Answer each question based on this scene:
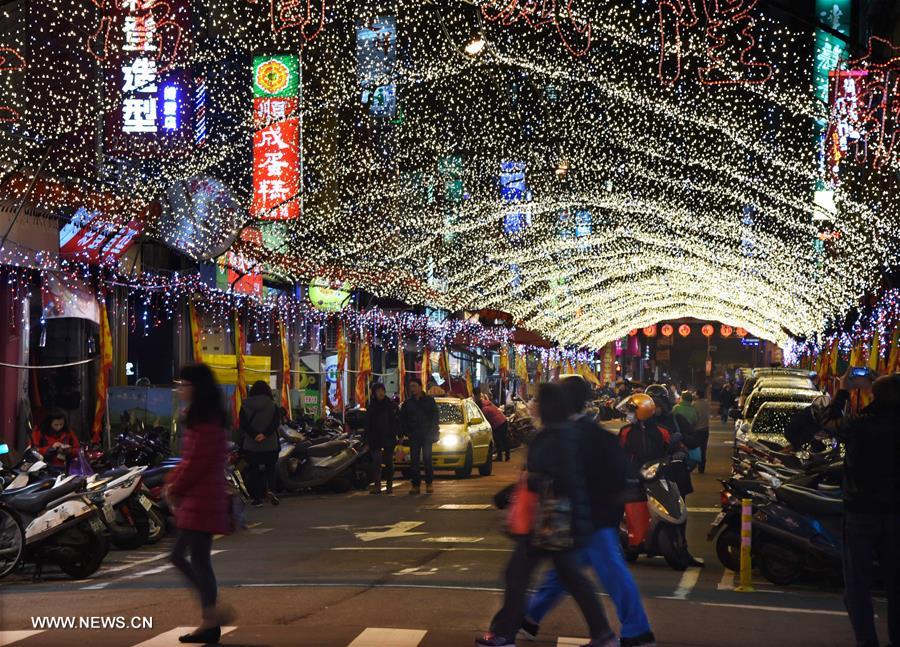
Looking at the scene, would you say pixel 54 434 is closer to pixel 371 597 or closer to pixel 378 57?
pixel 371 597

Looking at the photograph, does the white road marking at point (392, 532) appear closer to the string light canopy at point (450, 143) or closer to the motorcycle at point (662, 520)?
the motorcycle at point (662, 520)

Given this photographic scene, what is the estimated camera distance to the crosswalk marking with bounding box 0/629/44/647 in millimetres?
8055

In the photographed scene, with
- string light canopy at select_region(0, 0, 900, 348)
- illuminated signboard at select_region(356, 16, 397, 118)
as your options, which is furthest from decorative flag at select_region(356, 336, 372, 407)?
illuminated signboard at select_region(356, 16, 397, 118)

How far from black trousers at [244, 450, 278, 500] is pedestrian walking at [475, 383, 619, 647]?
11.6 meters

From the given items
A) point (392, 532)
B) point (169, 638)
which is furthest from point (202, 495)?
point (392, 532)

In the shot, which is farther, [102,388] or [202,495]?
[102,388]

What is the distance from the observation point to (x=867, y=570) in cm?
759

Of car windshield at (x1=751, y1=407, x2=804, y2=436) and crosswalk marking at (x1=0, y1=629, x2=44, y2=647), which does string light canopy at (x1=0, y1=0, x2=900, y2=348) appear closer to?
car windshield at (x1=751, y1=407, x2=804, y2=436)

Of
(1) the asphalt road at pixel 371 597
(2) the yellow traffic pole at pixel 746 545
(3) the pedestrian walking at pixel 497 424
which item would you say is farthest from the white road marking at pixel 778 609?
(3) the pedestrian walking at pixel 497 424

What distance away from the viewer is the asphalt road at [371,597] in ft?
27.7

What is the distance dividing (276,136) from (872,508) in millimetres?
24196

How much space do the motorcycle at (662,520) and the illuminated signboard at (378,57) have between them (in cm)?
3231

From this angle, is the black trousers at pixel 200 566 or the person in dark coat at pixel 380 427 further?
the person in dark coat at pixel 380 427

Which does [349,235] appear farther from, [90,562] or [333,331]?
[90,562]
